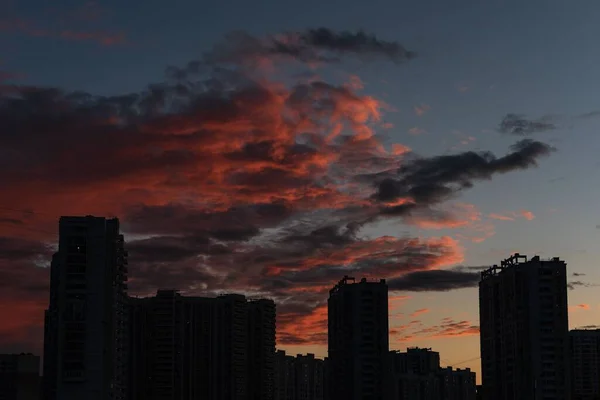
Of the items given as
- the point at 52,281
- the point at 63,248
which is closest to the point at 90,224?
the point at 63,248

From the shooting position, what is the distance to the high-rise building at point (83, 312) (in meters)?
167

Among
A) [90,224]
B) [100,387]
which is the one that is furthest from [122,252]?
[100,387]

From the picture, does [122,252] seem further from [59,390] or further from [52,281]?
[59,390]

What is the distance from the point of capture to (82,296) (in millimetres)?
169125

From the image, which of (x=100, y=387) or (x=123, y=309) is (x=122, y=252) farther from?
(x=100, y=387)

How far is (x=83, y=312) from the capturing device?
169 m

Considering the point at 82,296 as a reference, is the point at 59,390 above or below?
below

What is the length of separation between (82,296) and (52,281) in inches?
561

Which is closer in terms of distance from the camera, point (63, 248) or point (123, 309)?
point (63, 248)

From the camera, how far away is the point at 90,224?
559 ft

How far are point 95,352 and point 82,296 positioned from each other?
31.5ft

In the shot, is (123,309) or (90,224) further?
(123,309)

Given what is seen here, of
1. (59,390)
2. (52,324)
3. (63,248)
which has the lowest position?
(59,390)

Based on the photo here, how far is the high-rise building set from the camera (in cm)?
16738
